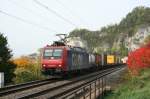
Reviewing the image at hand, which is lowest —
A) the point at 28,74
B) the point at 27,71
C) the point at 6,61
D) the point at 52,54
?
the point at 28,74

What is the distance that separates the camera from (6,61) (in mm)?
34531

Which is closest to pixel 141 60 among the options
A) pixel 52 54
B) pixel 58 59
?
pixel 58 59

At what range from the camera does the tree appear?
33750 millimetres

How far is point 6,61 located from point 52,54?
169 inches

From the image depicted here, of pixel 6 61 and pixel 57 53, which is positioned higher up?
pixel 57 53

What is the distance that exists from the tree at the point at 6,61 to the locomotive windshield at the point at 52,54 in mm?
3493

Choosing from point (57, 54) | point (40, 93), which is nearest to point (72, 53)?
point (57, 54)

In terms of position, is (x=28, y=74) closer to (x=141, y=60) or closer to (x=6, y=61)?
(x=6, y=61)

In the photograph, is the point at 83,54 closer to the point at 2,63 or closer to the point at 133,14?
the point at 2,63

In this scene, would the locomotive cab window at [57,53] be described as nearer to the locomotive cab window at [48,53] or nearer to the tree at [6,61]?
the locomotive cab window at [48,53]

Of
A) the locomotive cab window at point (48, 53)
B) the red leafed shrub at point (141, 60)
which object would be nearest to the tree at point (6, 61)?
the locomotive cab window at point (48, 53)

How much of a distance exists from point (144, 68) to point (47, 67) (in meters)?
8.23

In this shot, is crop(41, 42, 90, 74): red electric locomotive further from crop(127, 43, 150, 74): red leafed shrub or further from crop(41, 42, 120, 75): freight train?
crop(127, 43, 150, 74): red leafed shrub

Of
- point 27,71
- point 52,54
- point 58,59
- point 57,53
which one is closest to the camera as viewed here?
point 27,71
